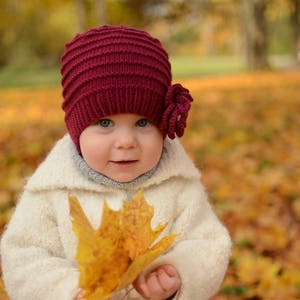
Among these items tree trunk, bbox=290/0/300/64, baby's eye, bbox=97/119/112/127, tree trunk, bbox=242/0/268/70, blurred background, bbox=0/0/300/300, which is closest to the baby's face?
baby's eye, bbox=97/119/112/127

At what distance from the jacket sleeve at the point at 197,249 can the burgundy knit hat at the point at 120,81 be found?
264mm

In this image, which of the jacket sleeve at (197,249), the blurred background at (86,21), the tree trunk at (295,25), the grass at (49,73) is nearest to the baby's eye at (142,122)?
the jacket sleeve at (197,249)

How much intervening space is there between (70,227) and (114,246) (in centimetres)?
48

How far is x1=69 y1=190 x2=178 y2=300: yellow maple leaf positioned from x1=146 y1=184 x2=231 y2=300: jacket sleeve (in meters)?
0.31

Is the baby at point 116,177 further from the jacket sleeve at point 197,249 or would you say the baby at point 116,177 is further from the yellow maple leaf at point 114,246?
the yellow maple leaf at point 114,246

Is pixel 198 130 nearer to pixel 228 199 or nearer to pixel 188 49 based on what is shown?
pixel 228 199

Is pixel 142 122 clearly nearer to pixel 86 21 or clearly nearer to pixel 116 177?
pixel 116 177

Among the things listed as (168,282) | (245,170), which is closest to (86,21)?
(245,170)

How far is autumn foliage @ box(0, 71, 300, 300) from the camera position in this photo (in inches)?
111

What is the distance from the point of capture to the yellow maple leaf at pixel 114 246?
122 centimetres

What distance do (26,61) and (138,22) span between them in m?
5.98

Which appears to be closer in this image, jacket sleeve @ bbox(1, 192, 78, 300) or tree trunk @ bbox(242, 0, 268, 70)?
jacket sleeve @ bbox(1, 192, 78, 300)

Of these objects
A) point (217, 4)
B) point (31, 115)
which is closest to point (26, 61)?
point (217, 4)

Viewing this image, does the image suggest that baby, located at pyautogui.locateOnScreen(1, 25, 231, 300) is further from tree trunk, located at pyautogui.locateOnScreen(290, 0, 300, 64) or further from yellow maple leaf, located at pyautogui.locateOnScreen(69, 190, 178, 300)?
tree trunk, located at pyautogui.locateOnScreen(290, 0, 300, 64)
